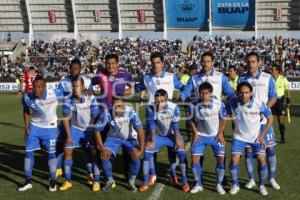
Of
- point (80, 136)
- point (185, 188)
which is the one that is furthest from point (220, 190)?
point (80, 136)

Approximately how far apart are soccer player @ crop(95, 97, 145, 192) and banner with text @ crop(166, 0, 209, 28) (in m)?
40.4

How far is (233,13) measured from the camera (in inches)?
1852

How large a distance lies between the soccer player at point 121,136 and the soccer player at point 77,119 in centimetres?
36

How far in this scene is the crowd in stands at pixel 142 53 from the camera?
42.2 metres

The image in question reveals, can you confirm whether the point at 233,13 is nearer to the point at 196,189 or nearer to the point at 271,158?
the point at 271,158

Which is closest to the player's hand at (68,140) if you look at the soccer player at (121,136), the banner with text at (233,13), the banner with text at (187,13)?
the soccer player at (121,136)

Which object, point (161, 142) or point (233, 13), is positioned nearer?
point (161, 142)

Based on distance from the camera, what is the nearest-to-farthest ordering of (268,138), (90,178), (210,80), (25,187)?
(268,138) < (25,187) < (210,80) < (90,178)

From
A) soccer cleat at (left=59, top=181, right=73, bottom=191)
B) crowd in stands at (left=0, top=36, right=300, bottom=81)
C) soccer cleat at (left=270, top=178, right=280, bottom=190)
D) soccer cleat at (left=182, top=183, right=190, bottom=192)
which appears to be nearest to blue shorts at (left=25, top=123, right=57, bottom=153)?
soccer cleat at (left=59, top=181, right=73, bottom=191)

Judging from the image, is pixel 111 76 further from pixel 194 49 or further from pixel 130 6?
pixel 130 6

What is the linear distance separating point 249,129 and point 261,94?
894 millimetres

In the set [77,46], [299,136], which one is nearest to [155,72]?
[299,136]

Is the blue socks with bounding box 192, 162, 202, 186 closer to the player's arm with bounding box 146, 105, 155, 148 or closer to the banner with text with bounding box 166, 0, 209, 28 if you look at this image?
the player's arm with bounding box 146, 105, 155, 148

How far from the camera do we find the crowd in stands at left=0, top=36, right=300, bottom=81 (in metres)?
42.2
